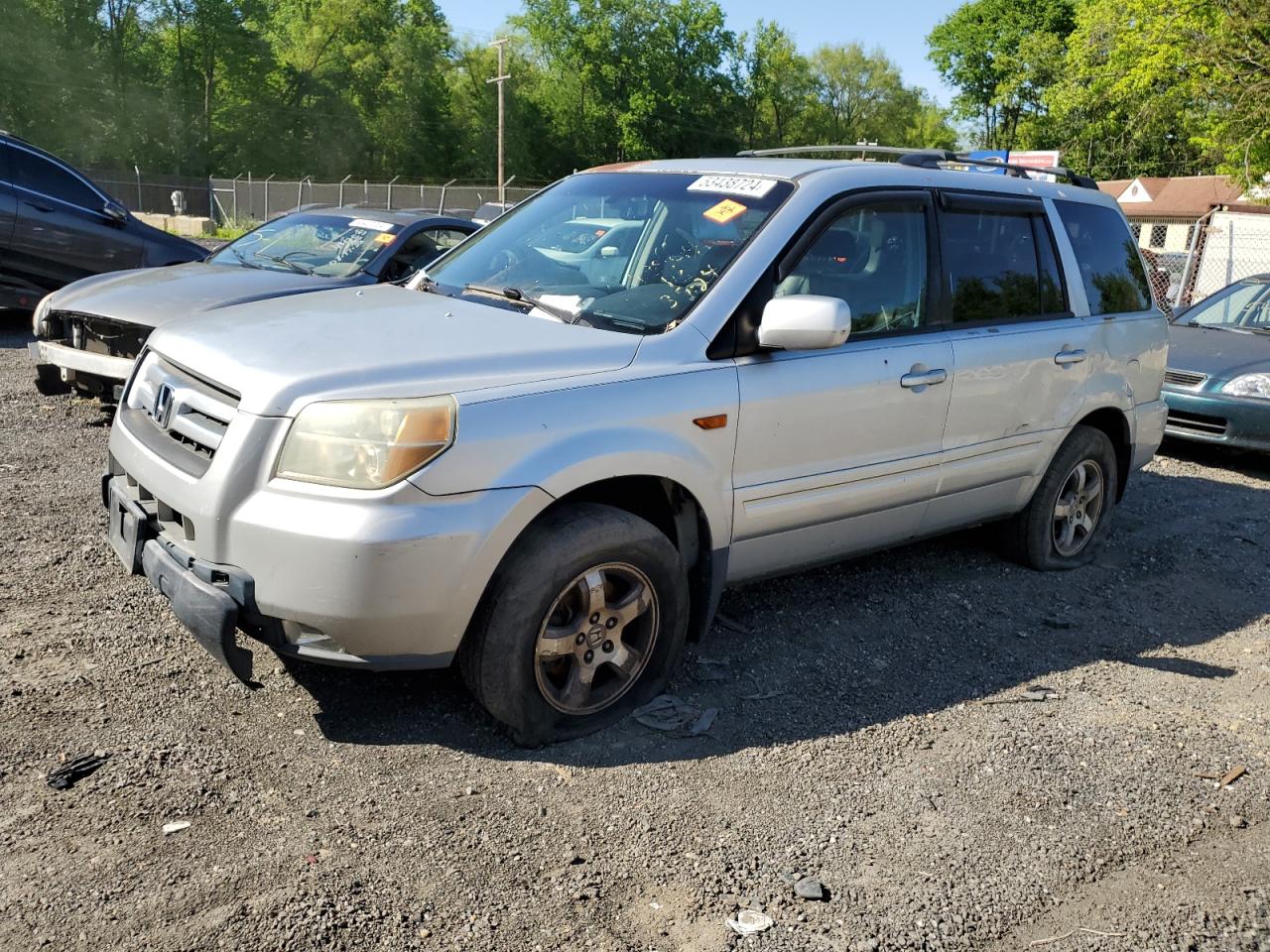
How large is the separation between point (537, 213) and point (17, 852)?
309cm

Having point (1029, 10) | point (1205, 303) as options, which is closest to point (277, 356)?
point (1205, 303)

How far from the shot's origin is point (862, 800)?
11.1 ft

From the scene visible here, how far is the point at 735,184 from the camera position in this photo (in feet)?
14.1

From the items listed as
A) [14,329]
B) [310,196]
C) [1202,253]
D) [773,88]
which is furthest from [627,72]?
[14,329]

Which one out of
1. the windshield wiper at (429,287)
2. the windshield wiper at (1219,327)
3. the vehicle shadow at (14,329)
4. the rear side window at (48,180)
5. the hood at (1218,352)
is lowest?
the vehicle shadow at (14,329)

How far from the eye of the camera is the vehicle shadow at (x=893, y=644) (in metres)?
3.66

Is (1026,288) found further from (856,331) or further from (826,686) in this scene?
(826,686)

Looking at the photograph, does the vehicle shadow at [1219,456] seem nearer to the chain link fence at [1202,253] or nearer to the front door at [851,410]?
the chain link fence at [1202,253]

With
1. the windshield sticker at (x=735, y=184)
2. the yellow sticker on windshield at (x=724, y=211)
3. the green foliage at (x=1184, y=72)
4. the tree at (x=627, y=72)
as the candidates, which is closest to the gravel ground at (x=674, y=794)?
the yellow sticker on windshield at (x=724, y=211)

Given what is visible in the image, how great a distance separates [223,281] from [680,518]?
451cm

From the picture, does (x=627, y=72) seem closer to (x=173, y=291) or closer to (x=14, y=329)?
(x=14, y=329)

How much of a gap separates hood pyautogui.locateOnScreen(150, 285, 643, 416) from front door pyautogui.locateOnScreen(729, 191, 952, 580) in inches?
26.1

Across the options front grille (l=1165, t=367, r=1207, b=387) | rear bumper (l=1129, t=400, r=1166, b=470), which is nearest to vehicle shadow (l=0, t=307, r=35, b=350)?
rear bumper (l=1129, t=400, r=1166, b=470)

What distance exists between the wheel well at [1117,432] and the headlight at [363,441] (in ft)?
12.1
